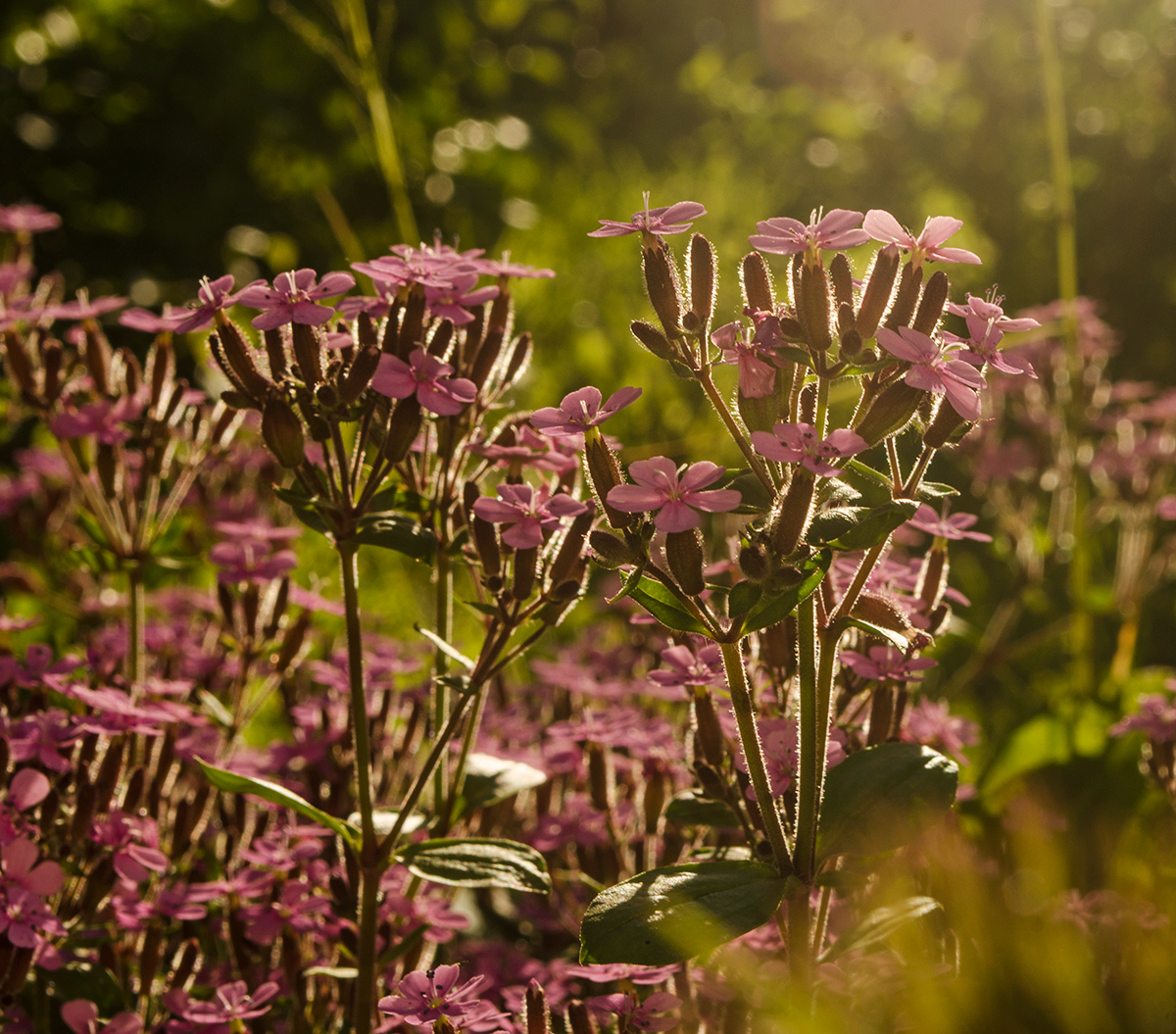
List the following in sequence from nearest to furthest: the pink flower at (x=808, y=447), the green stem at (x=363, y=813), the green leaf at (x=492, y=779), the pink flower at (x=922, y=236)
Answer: the pink flower at (x=808, y=447) → the pink flower at (x=922, y=236) → the green stem at (x=363, y=813) → the green leaf at (x=492, y=779)

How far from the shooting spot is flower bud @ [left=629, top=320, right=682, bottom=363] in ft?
4.15

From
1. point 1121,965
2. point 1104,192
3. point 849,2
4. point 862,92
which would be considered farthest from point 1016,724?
point 849,2

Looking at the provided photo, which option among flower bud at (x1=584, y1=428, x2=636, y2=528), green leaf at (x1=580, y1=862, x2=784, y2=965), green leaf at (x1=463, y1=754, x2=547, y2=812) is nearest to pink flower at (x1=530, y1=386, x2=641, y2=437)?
flower bud at (x1=584, y1=428, x2=636, y2=528)

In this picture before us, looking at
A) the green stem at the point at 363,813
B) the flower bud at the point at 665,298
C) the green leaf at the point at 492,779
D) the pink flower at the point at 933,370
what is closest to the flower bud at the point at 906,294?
the pink flower at the point at 933,370

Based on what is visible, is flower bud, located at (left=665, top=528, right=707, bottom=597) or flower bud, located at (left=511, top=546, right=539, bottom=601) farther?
flower bud, located at (left=511, top=546, right=539, bottom=601)

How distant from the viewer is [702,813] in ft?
4.56

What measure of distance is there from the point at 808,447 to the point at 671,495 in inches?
5.3

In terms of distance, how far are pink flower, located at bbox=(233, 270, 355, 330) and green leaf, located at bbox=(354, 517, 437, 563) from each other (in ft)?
0.79

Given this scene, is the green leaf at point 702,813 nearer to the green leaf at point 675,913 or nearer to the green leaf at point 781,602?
the green leaf at point 675,913

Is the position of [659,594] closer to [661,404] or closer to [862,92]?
[661,404]

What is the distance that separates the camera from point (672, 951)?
3.38 feet

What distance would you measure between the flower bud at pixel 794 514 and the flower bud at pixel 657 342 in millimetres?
254

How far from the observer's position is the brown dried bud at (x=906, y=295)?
1214mm

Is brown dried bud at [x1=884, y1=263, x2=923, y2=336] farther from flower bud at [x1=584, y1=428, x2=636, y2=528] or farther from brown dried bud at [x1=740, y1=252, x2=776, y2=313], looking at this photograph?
flower bud at [x1=584, y1=428, x2=636, y2=528]
